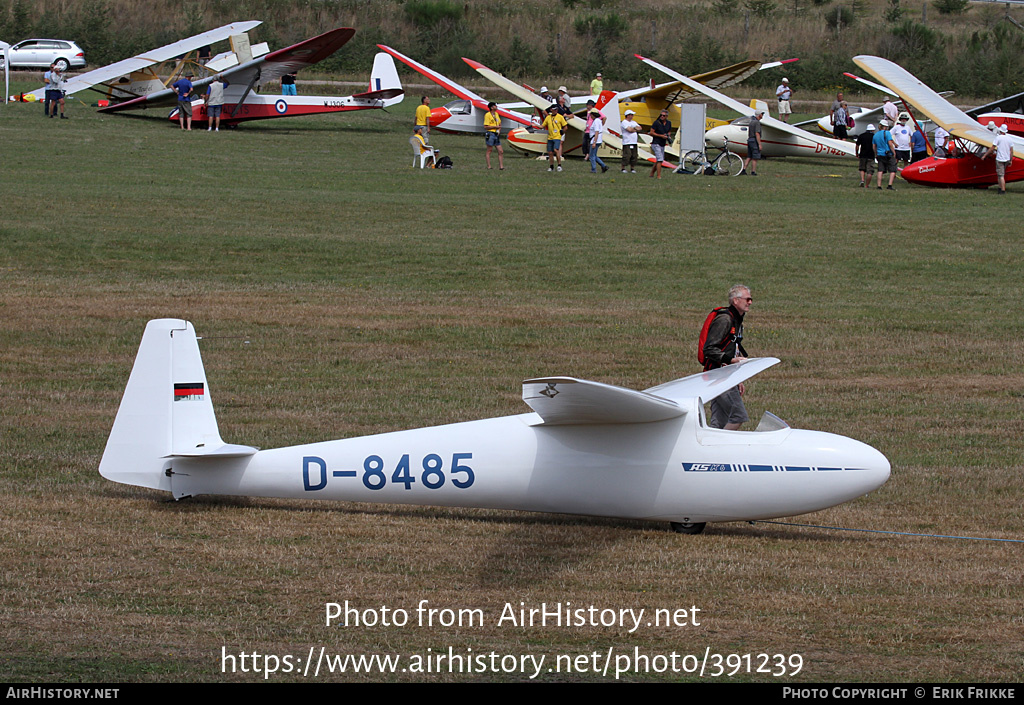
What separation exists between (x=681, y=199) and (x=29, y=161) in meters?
15.5

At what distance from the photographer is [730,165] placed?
30969 mm

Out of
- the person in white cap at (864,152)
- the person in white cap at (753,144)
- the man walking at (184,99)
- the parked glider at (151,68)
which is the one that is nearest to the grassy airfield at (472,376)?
the person in white cap at (864,152)

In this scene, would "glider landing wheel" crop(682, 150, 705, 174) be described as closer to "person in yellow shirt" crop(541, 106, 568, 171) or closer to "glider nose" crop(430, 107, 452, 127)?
"person in yellow shirt" crop(541, 106, 568, 171)

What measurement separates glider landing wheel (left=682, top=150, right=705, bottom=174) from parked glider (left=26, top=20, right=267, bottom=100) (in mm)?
14407

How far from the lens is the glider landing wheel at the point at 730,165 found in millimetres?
30656

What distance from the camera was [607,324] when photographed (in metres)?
16.0

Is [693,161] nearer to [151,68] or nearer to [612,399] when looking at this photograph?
[151,68]

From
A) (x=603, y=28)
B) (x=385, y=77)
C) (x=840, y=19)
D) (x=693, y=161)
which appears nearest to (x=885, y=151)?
(x=693, y=161)

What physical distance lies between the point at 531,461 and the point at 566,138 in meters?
25.8

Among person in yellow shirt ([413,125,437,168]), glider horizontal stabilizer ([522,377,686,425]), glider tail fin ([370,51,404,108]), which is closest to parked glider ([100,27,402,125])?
glider tail fin ([370,51,404,108])

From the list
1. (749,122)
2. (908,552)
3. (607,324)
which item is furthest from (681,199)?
(908,552)

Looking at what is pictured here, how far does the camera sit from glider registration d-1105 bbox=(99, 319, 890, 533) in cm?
781

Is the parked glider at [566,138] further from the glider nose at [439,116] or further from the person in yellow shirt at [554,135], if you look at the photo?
the glider nose at [439,116]

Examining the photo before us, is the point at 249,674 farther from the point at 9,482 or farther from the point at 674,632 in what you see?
the point at 9,482
